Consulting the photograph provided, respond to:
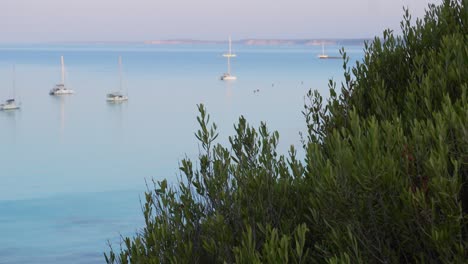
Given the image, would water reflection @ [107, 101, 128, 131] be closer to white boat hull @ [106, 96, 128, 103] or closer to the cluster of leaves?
white boat hull @ [106, 96, 128, 103]

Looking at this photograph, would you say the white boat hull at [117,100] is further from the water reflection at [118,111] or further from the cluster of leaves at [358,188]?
the cluster of leaves at [358,188]

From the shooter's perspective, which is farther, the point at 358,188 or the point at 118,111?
the point at 118,111

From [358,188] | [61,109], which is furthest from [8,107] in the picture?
[358,188]

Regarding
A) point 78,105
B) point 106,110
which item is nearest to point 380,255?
point 106,110

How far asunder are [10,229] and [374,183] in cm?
3771

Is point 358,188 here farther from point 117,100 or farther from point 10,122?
point 117,100

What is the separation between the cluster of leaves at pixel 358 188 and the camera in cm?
387

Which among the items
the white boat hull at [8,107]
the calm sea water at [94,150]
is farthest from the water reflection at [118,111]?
the white boat hull at [8,107]

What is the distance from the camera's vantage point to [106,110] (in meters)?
91.1

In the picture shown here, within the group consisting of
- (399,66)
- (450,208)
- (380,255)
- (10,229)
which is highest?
(399,66)

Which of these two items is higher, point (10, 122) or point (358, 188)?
point (358, 188)

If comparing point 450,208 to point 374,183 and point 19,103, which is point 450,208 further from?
point 19,103

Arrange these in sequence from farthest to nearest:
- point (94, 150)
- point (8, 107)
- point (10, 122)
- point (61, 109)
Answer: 1. point (61, 109)
2. point (8, 107)
3. point (10, 122)
4. point (94, 150)

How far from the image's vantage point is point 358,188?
406 cm
